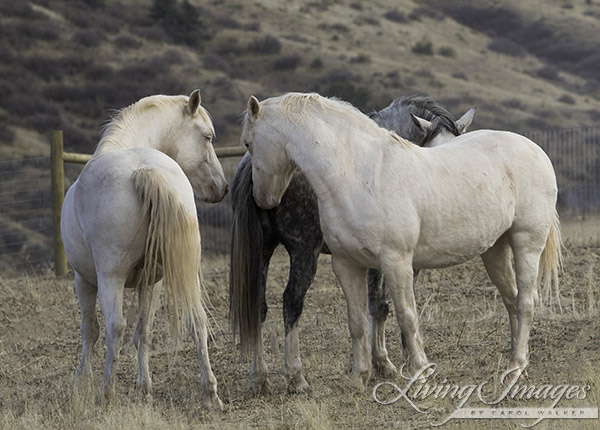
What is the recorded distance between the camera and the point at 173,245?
489 centimetres

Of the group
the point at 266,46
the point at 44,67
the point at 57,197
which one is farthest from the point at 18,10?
the point at 57,197

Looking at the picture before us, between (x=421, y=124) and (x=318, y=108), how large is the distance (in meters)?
1.41

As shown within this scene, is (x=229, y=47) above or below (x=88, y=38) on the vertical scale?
below

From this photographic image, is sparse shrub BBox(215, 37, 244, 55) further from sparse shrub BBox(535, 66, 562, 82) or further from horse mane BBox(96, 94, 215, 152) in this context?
horse mane BBox(96, 94, 215, 152)

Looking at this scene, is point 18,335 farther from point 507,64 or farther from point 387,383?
point 507,64

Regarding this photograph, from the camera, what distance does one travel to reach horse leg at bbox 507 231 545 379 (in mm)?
5266

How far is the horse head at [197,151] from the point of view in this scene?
19.9 feet

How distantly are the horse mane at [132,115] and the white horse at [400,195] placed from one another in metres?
0.96

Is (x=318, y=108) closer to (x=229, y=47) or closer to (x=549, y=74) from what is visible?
(x=229, y=47)

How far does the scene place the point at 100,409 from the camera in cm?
499

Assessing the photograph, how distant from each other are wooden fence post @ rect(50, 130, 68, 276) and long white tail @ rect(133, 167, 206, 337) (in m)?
6.15

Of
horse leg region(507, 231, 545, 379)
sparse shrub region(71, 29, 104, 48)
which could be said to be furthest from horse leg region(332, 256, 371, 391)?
sparse shrub region(71, 29, 104, 48)

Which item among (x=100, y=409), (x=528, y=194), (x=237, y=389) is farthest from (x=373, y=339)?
(x=100, y=409)

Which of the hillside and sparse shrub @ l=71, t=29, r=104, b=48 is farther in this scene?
sparse shrub @ l=71, t=29, r=104, b=48
